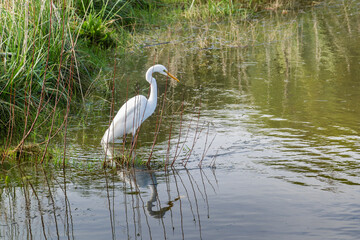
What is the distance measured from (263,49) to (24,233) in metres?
8.17

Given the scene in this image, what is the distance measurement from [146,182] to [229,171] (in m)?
0.83

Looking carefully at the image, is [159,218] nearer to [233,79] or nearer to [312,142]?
[312,142]

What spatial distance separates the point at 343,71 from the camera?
29.7 feet

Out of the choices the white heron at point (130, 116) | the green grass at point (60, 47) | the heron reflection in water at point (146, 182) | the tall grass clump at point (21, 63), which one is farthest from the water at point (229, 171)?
the tall grass clump at point (21, 63)

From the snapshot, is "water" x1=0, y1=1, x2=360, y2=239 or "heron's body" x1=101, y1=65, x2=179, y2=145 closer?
"water" x1=0, y1=1, x2=360, y2=239

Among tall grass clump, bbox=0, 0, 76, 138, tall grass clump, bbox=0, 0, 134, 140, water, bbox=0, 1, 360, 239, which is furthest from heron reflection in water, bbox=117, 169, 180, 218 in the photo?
tall grass clump, bbox=0, 0, 76, 138

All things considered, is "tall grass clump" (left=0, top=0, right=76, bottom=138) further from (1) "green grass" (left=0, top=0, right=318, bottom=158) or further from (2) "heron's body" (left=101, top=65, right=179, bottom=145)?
(2) "heron's body" (left=101, top=65, right=179, bottom=145)

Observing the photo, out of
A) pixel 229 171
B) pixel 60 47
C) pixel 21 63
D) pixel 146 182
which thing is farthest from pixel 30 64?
pixel 229 171

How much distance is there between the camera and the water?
4090 mm

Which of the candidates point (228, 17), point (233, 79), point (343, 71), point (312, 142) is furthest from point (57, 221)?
point (228, 17)

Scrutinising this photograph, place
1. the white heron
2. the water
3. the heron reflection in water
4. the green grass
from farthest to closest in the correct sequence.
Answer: the green grass → the white heron → the heron reflection in water → the water

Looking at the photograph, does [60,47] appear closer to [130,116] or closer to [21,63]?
[21,63]

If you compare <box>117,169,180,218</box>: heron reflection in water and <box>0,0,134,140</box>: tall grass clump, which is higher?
<box>0,0,134,140</box>: tall grass clump

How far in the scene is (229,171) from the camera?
17.2 ft
